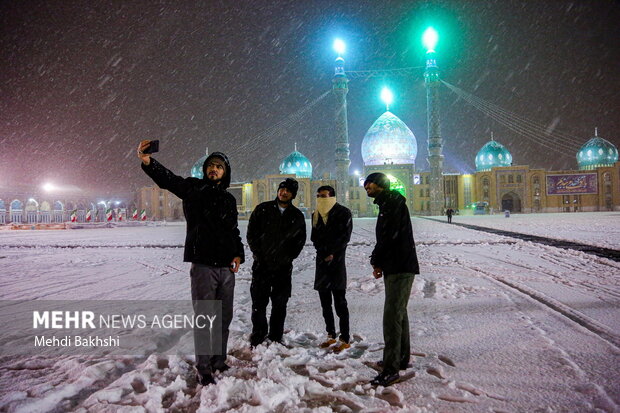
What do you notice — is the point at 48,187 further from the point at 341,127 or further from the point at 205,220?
the point at 205,220

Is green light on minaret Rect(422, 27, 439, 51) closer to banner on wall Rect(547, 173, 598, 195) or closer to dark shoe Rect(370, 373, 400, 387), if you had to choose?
banner on wall Rect(547, 173, 598, 195)

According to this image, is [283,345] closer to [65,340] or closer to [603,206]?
[65,340]

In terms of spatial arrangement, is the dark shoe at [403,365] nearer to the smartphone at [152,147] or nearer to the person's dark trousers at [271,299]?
the person's dark trousers at [271,299]

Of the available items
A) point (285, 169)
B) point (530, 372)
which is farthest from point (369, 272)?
point (285, 169)

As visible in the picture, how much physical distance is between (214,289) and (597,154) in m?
58.9

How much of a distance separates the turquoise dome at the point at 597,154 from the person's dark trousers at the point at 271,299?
2231 inches

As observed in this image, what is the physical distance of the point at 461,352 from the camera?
11.4 feet

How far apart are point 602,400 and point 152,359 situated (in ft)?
10.5

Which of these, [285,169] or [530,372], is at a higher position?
[285,169]

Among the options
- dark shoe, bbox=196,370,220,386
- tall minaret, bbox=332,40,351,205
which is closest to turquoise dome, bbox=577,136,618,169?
tall minaret, bbox=332,40,351,205

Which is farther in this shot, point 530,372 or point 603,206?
point 603,206

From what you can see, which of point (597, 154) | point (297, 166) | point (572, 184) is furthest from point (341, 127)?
point (597, 154)

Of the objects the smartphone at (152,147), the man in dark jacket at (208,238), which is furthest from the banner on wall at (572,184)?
the smartphone at (152,147)

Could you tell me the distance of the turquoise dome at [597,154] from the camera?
48969 millimetres
